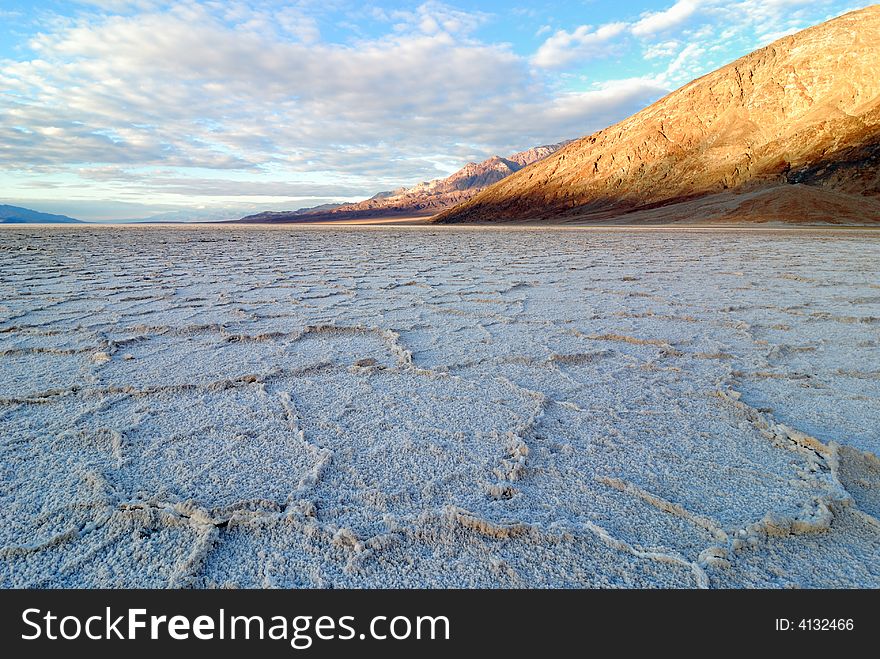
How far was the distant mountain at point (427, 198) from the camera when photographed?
97.5 m

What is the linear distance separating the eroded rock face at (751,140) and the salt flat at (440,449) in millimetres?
29672

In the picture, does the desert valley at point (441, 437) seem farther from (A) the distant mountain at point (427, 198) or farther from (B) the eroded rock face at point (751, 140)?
(A) the distant mountain at point (427, 198)

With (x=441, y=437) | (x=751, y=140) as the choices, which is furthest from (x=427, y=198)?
(x=441, y=437)

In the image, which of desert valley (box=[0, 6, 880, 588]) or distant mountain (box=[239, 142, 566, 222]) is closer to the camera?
desert valley (box=[0, 6, 880, 588])

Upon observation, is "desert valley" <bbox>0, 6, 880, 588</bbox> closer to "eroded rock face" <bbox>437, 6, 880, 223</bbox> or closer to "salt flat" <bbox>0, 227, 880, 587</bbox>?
"salt flat" <bbox>0, 227, 880, 587</bbox>

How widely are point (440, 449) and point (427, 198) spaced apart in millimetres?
110810

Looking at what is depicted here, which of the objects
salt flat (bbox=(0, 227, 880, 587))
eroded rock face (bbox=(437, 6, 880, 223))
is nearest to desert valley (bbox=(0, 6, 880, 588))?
salt flat (bbox=(0, 227, 880, 587))

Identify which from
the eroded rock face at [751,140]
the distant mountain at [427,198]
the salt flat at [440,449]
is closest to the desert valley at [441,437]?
the salt flat at [440,449]

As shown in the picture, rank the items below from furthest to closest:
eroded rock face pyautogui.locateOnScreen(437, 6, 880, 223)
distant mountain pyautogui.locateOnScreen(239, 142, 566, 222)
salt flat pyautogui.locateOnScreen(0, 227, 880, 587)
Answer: distant mountain pyautogui.locateOnScreen(239, 142, 566, 222) → eroded rock face pyautogui.locateOnScreen(437, 6, 880, 223) → salt flat pyautogui.locateOnScreen(0, 227, 880, 587)

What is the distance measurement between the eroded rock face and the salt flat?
97.3 feet

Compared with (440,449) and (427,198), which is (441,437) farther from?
(427,198)

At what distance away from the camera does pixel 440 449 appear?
5.77 feet

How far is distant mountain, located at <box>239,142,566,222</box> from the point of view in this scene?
97500mm
